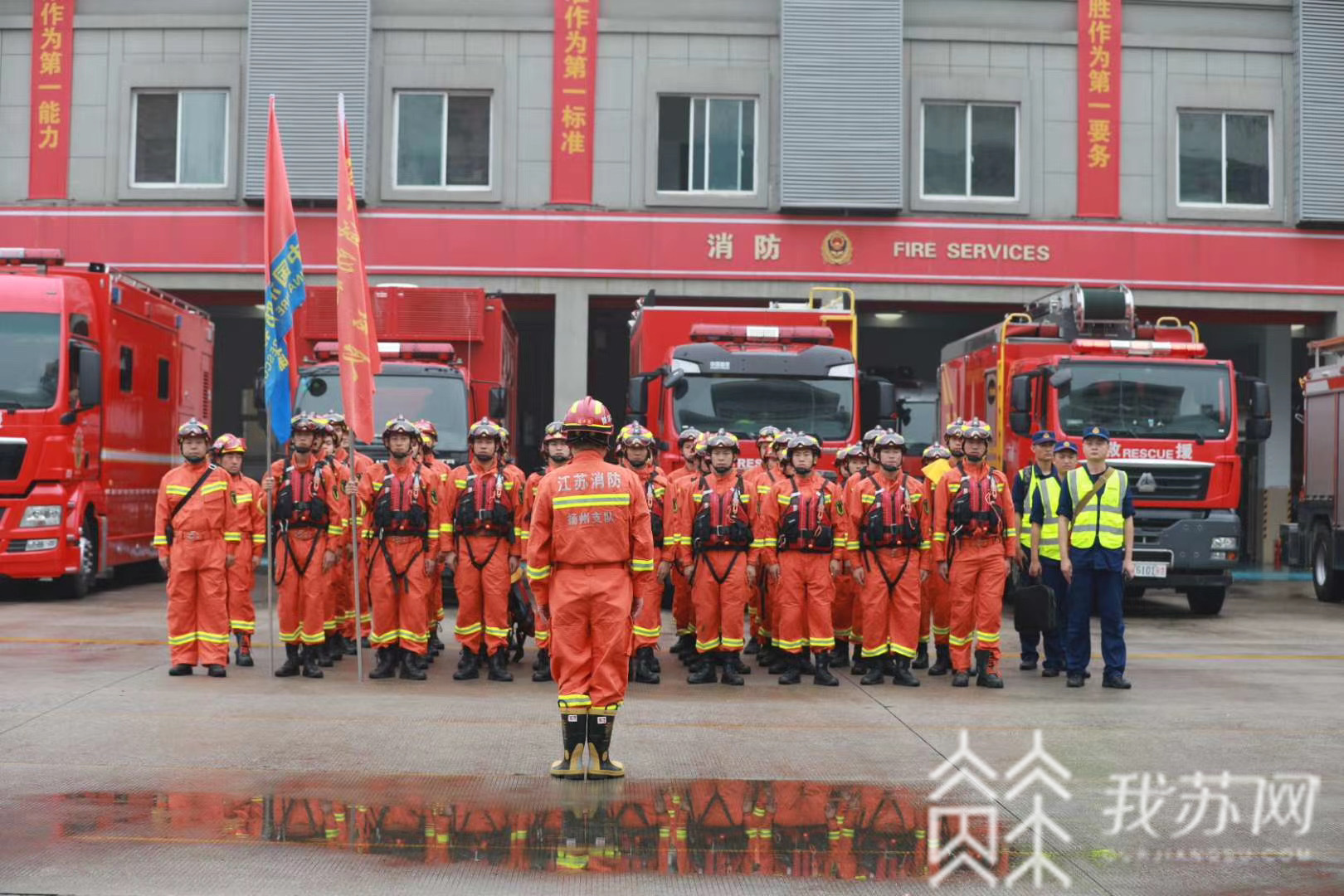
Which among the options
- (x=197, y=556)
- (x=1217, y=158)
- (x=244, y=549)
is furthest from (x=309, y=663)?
(x=1217, y=158)

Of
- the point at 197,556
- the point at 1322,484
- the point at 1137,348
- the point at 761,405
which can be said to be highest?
the point at 1137,348

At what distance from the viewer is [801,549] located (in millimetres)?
11891

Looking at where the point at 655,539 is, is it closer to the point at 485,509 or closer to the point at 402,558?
the point at 485,509

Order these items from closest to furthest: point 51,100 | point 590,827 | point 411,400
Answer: point 590,827 → point 411,400 → point 51,100

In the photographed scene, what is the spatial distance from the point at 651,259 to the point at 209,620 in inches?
573

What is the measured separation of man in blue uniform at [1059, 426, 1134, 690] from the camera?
11.8 m

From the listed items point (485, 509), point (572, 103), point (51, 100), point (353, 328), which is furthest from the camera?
point (51, 100)

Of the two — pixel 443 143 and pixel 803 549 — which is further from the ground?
pixel 443 143

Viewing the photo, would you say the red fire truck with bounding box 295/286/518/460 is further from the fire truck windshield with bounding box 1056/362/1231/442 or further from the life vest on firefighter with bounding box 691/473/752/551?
the fire truck windshield with bounding box 1056/362/1231/442

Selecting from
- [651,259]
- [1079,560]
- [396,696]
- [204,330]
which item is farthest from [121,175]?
[1079,560]

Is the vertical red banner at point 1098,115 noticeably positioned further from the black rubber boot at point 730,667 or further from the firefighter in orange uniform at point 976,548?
the black rubber boot at point 730,667

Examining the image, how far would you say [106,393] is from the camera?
57.6 feet

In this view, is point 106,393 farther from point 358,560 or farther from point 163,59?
point 163,59

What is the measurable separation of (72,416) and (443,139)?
10.6 meters
